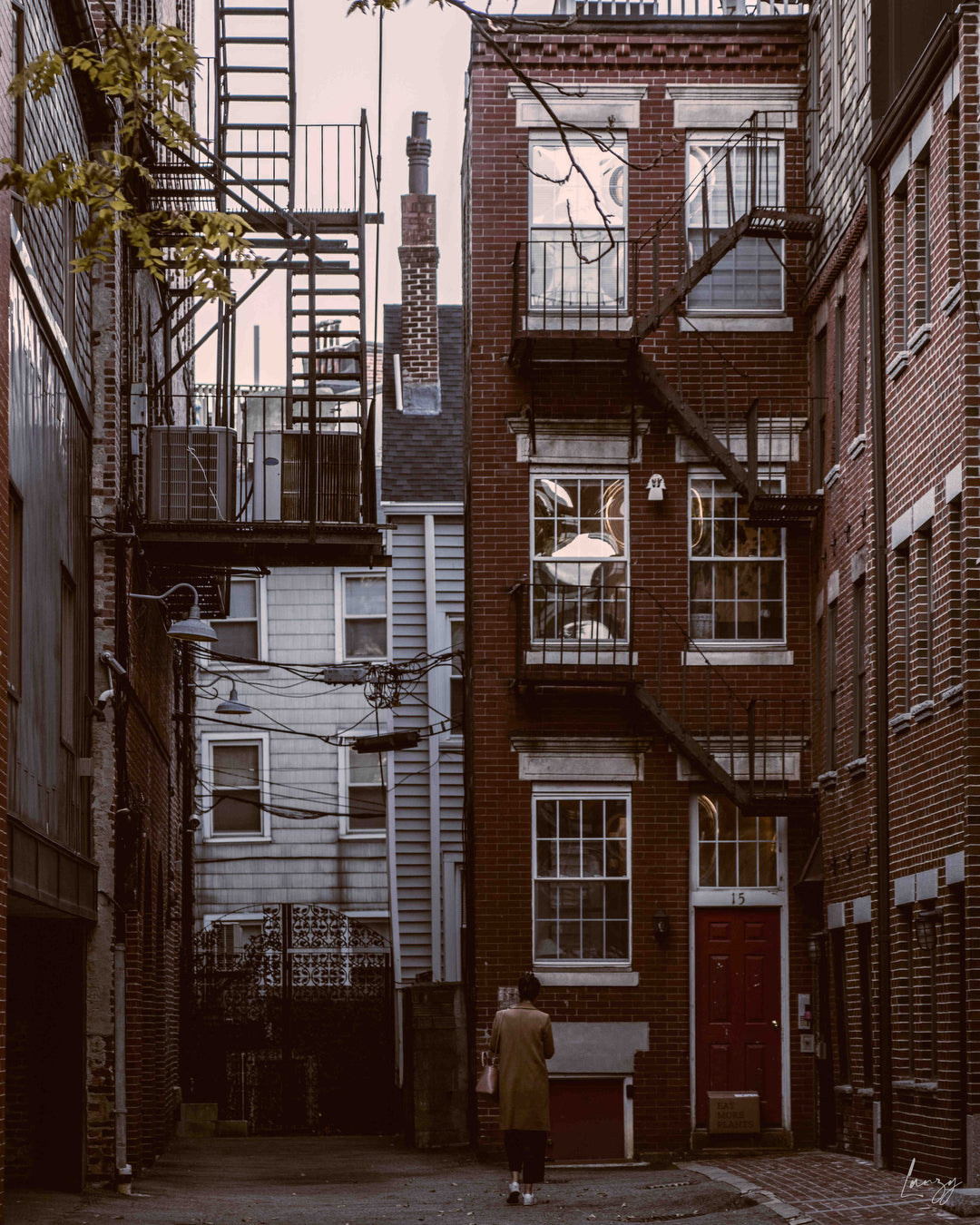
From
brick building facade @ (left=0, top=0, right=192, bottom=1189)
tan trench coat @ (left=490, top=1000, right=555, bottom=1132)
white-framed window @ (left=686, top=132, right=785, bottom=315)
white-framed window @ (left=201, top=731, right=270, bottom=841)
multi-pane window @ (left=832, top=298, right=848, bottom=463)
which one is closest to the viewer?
brick building facade @ (left=0, top=0, right=192, bottom=1189)

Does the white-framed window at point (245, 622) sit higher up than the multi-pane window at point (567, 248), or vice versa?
the multi-pane window at point (567, 248)

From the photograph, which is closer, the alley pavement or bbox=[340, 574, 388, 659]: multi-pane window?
the alley pavement

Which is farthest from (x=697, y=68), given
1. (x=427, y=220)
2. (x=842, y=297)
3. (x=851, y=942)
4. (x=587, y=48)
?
(x=427, y=220)

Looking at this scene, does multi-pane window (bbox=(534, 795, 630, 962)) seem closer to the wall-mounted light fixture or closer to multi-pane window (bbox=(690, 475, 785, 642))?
the wall-mounted light fixture

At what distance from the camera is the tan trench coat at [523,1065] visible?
13898 mm

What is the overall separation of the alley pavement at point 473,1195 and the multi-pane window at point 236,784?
12016mm

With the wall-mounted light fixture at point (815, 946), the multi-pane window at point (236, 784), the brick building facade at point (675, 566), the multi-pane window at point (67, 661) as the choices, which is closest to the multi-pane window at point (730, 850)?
the brick building facade at point (675, 566)

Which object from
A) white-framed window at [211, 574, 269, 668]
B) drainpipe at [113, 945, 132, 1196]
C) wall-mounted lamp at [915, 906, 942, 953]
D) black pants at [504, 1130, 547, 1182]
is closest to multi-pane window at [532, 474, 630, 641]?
wall-mounted lamp at [915, 906, 942, 953]

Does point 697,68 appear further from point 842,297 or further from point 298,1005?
point 298,1005

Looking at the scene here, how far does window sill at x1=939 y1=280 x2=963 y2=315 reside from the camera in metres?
15.0

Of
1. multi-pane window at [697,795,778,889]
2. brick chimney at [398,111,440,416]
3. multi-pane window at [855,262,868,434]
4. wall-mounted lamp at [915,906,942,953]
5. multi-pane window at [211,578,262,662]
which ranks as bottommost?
wall-mounted lamp at [915,906,942,953]

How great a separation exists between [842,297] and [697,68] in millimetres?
3545

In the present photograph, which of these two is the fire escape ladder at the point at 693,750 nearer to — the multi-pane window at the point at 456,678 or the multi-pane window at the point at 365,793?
the multi-pane window at the point at 456,678

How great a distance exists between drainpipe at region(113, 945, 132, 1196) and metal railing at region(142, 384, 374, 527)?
4.60 m
